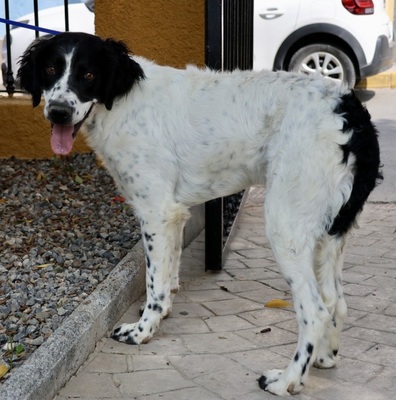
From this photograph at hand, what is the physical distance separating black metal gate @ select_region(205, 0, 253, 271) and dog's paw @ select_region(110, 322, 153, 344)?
109cm

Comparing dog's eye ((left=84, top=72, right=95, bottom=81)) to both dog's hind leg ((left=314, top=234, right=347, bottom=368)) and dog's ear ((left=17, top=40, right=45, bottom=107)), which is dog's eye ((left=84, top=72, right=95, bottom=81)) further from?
dog's hind leg ((left=314, top=234, right=347, bottom=368))

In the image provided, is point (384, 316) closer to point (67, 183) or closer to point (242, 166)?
point (242, 166)

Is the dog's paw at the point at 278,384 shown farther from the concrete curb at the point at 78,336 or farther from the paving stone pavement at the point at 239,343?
the concrete curb at the point at 78,336

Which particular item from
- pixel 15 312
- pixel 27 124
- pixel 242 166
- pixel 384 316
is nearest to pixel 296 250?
pixel 242 166

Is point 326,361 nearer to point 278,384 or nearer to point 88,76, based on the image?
point 278,384

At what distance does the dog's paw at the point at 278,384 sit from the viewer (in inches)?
155

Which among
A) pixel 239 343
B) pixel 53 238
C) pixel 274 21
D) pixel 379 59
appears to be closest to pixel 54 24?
pixel 274 21

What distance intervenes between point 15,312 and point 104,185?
2.48 m

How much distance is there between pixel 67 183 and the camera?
6.89 metres

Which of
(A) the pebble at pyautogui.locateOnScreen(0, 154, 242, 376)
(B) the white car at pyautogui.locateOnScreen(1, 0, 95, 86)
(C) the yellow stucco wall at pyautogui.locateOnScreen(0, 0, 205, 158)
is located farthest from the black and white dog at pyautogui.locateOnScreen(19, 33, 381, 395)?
(B) the white car at pyautogui.locateOnScreen(1, 0, 95, 86)

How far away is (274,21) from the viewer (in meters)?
12.2

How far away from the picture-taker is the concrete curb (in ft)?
12.0

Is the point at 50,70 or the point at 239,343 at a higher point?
the point at 50,70

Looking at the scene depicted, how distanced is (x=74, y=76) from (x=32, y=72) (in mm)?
307
